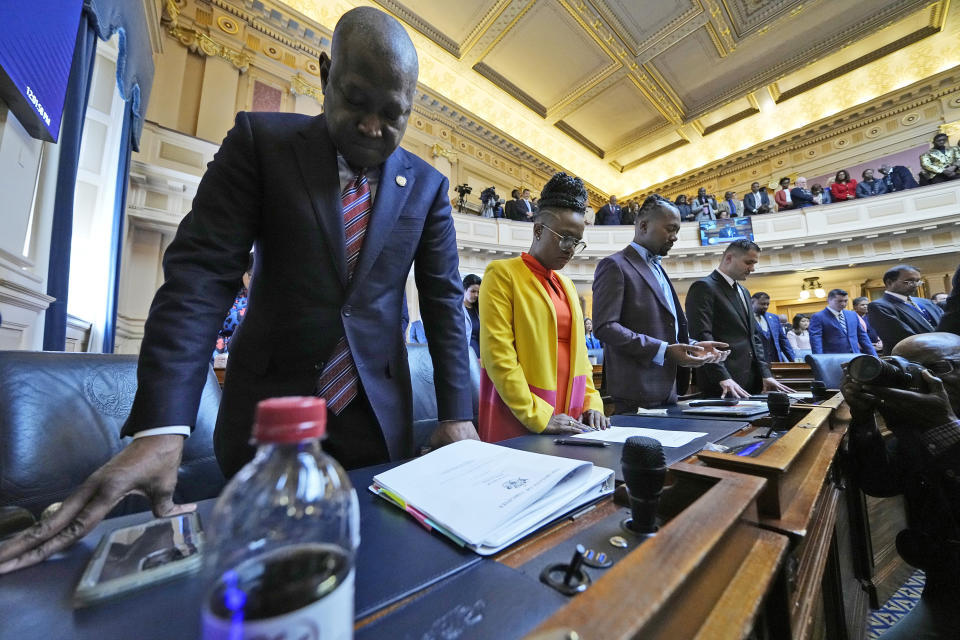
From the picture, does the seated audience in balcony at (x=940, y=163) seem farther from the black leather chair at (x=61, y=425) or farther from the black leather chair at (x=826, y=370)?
the black leather chair at (x=61, y=425)

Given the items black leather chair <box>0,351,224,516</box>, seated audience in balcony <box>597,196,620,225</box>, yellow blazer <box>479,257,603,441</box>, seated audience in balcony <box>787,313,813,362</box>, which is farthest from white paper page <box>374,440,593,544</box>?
seated audience in balcony <box>597,196,620,225</box>

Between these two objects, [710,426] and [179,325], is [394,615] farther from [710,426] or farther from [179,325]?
[710,426]

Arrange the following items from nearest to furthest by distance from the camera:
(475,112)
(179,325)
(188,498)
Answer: (179,325) < (188,498) < (475,112)

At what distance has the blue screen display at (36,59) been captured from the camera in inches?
60.2

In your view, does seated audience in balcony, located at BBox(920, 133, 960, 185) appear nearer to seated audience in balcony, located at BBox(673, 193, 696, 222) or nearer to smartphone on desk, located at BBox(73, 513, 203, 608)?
seated audience in balcony, located at BBox(673, 193, 696, 222)

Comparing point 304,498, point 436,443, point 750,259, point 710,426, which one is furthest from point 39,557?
point 750,259

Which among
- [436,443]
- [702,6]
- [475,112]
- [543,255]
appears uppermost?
[702,6]

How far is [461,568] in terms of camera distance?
41 centimetres

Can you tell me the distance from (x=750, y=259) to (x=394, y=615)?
3.08 meters

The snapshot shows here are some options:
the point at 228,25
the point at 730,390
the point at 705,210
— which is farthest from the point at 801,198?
the point at 228,25

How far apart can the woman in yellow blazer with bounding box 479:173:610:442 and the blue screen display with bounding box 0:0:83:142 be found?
6.87 feet

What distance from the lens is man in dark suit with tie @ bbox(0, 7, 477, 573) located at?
0.74 m

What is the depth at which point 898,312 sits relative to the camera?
12.3ft

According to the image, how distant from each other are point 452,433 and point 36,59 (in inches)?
100
